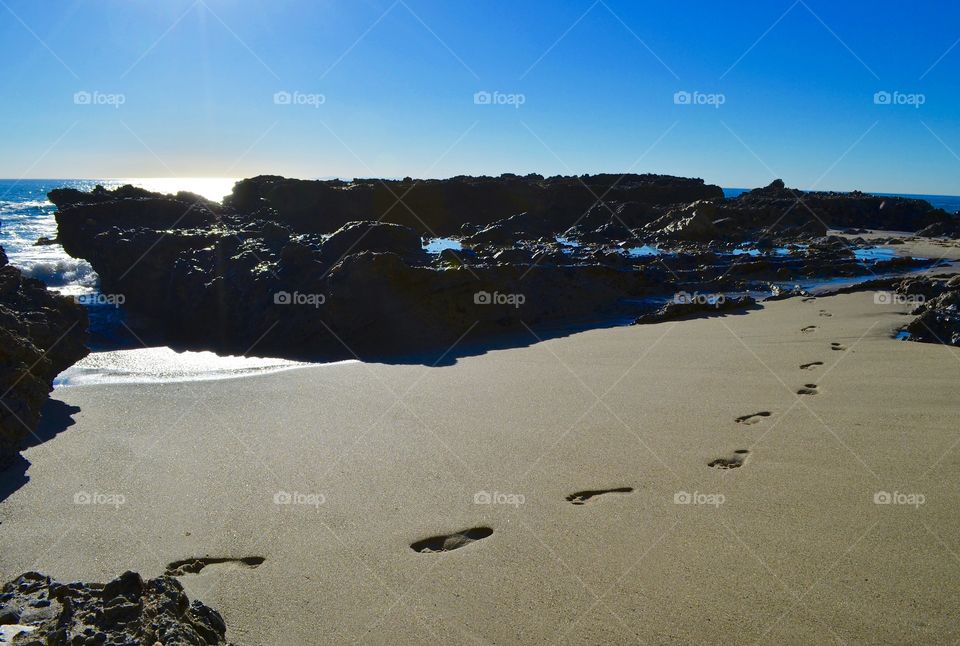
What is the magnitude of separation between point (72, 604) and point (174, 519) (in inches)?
49.9

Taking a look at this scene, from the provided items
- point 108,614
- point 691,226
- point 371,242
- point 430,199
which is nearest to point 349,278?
point 371,242

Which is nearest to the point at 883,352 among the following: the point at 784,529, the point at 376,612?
the point at 784,529

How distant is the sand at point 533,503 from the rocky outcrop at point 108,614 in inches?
13.4

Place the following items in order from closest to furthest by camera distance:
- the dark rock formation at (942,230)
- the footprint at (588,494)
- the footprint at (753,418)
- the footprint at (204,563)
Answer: the footprint at (204,563)
the footprint at (588,494)
the footprint at (753,418)
the dark rock formation at (942,230)

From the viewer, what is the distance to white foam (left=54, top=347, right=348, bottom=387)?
19.6ft

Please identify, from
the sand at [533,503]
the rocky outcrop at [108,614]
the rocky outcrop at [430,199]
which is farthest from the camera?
the rocky outcrop at [430,199]

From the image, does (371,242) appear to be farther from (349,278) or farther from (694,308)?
(694,308)

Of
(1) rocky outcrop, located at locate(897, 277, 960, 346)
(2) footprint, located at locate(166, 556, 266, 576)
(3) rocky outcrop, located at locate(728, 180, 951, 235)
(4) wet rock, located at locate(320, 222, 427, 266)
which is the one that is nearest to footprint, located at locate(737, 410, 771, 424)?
(1) rocky outcrop, located at locate(897, 277, 960, 346)

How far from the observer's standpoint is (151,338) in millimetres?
8344

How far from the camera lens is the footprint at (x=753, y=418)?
4301 millimetres

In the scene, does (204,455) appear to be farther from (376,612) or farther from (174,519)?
(376,612)

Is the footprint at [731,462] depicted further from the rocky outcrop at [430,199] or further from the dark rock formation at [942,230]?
the dark rock formation at [942,230]

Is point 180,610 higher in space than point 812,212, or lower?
lower

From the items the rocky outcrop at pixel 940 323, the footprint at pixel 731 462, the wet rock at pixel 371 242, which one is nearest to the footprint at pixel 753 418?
the footprint at pixel 731 462
